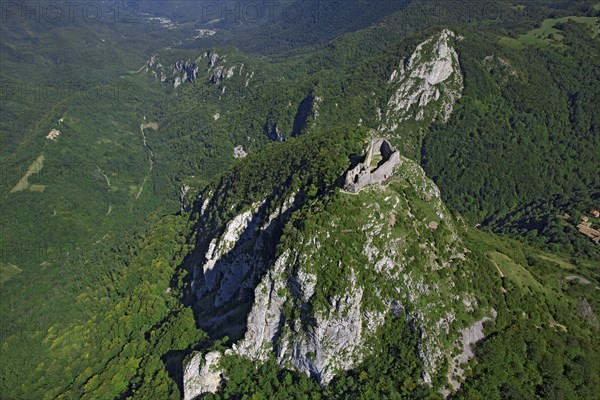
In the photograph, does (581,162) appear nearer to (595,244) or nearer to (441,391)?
(595,244)

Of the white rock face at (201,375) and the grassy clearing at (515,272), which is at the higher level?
the grassy clearing at (515,272)

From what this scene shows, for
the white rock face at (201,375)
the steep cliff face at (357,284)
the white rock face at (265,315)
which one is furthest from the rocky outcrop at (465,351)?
the white rock face at (201,375)

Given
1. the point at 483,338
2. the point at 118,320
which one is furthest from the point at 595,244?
the point at 118,320

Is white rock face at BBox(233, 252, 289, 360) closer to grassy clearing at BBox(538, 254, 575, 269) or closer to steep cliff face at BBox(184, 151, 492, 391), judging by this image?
steep cliff face at BBox(184, 151, 492, 391)

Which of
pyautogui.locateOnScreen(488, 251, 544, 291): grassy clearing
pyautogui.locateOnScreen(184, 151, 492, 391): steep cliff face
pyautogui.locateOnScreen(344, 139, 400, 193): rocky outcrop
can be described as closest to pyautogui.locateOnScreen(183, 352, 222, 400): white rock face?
pyautogui.locateOnScreen(184, 151, 492, 391): steep cliff face

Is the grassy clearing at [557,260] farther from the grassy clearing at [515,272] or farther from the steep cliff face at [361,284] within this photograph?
the steep cliff face at [361,284]

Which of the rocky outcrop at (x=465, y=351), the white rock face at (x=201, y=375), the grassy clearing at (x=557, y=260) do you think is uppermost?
the rocky outcrop at (x=465, y=351)
